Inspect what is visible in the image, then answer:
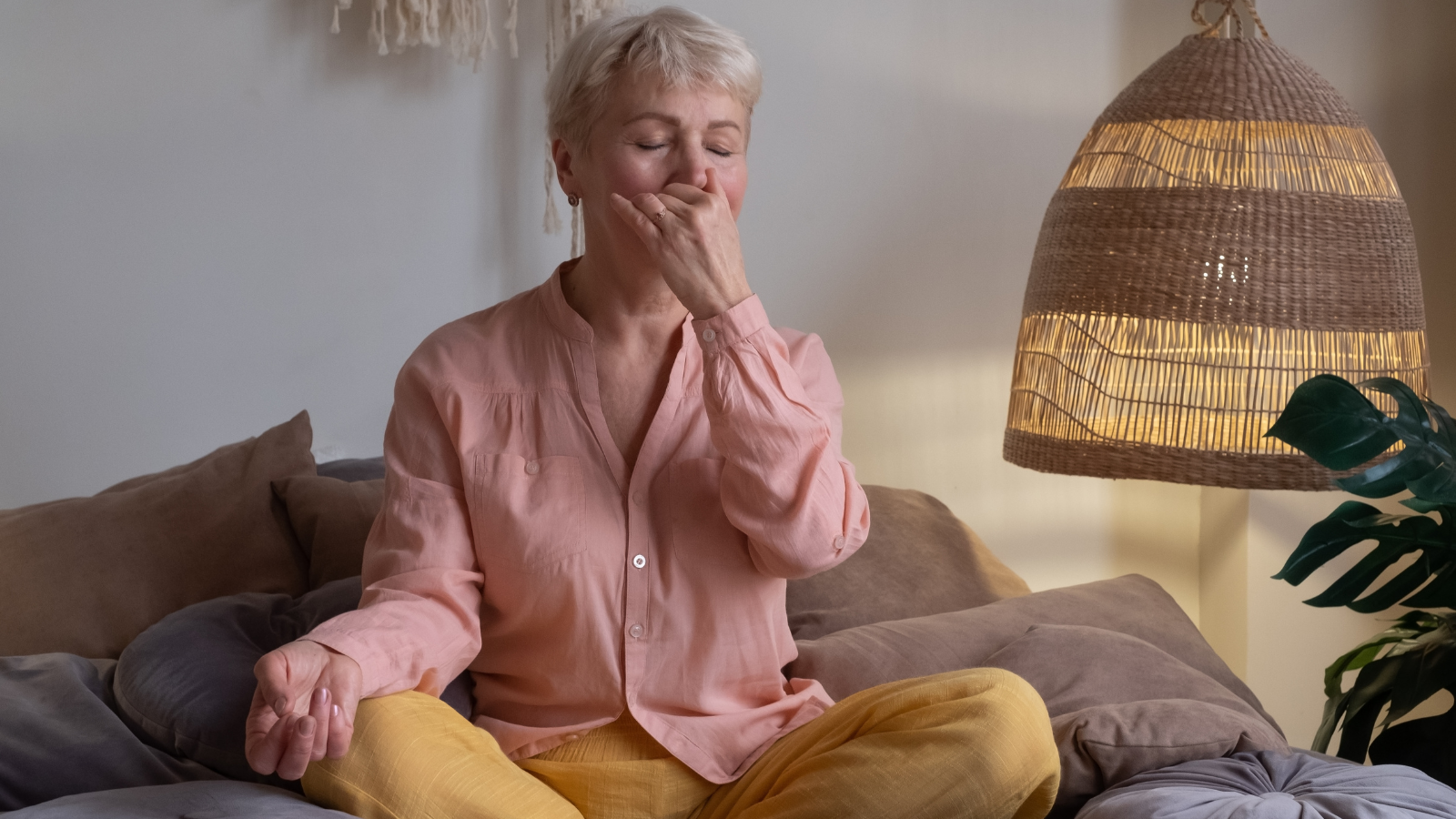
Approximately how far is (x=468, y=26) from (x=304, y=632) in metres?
1.06

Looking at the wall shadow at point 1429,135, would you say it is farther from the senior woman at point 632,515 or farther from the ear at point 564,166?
the ear at point 564,166

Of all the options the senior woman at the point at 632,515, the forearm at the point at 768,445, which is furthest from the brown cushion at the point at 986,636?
the forearm at the point at 768,445

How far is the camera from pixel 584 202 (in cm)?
134

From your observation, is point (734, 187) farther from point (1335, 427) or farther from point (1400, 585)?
point (1400, 585)

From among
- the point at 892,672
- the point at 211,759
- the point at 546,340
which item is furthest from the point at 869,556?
the point at 211,759

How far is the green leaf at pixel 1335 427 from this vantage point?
1378 millimetres

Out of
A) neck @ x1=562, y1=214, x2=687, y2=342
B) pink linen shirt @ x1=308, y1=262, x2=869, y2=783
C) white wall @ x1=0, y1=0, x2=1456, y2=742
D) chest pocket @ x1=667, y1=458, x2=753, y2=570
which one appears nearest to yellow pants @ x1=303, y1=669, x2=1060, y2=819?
pink linen shirt @ x1=308, y1=262, x2=869, y2=783

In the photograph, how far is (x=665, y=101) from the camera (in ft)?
4.07

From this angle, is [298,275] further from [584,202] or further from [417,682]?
[417,682]

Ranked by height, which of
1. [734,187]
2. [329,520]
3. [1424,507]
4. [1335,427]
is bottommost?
[329,520]

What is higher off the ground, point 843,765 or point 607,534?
point 607,534

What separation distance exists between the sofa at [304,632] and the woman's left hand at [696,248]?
0.52 metres

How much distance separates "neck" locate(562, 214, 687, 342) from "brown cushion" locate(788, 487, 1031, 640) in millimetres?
498

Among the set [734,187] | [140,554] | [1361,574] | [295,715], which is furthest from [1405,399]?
[140,554]
